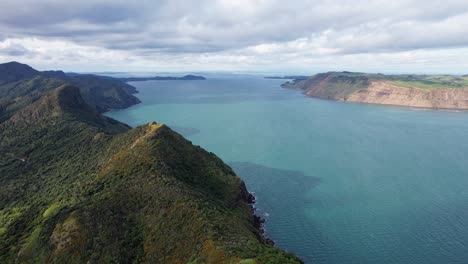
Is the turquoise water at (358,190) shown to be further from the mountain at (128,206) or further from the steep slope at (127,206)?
the steep slope at (127,206)

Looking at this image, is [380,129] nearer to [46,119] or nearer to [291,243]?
[291,243]

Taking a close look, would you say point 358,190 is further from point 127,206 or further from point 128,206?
point 127,206

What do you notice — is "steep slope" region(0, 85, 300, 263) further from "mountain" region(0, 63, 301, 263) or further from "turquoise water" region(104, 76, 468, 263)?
"turquoise water" region(104, 76, 468, 263)

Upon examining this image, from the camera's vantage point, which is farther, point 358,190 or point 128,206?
point 358,190

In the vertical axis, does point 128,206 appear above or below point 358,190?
above

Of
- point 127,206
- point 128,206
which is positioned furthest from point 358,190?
point 127,206

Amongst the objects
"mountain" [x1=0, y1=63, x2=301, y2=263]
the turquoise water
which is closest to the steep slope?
"mountain" [x1=0, y1=63, x2=301, y2=263]

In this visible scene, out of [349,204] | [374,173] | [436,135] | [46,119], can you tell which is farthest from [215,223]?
[436,135]

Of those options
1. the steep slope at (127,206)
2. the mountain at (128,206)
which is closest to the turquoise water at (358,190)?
the mountain at (128,206)
